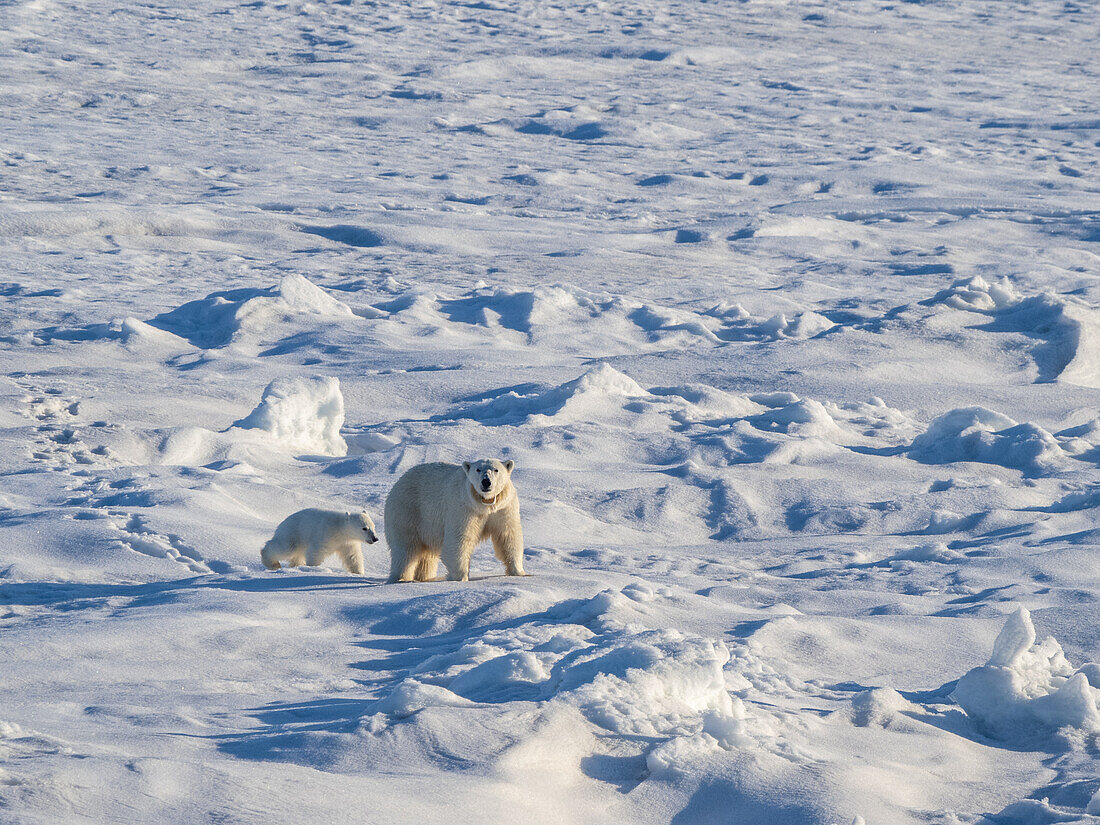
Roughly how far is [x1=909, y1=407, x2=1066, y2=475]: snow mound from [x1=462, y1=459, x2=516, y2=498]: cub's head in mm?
3608

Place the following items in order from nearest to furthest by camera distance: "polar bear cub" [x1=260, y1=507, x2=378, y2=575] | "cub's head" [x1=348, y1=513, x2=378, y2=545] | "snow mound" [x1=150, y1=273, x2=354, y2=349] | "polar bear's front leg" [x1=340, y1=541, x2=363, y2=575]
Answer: "polar bear cub" [x1=260, y1=507, x2=378, y2=575] < "cub's head" [x1=348, y1=513, x2=378, y2=545] < "polar bear's front leg" [x1=340, y1=541, x2=363, y2=575] < "snow mound" [x1=150, y1=273, x2=354, y2=349]

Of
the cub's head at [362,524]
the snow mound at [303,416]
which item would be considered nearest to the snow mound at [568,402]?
the snow mound at [303,416]

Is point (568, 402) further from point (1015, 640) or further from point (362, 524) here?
point (1015, 640)

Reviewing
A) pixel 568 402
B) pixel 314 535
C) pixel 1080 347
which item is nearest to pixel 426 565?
pixel 314 535

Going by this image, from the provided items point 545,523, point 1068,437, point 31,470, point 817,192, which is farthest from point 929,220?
point 31,470

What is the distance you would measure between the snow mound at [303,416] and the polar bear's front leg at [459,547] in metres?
2.56

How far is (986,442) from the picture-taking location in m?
7.56

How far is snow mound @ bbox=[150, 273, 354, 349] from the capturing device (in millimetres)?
9938

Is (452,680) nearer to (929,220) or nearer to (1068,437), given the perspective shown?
(1068,437)

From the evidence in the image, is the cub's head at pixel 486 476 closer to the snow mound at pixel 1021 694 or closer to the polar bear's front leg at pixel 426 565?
the polar bear's front leg at pixel 426 565

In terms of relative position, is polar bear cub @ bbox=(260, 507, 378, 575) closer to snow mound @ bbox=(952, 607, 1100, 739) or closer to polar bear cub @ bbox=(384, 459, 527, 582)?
polar bear cub @ bbox=(384, 459, 527, 582)

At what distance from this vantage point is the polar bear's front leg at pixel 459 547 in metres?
5.02

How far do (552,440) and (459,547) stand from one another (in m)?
2.58

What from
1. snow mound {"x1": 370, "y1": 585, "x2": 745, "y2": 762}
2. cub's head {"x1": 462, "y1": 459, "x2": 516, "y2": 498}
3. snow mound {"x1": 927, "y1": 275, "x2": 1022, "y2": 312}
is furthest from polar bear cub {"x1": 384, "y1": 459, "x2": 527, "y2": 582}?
snow mound {"x1": 927, "y1": 275, "x2": 1022, "y2": 312}
